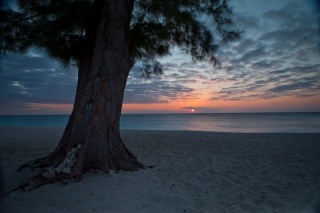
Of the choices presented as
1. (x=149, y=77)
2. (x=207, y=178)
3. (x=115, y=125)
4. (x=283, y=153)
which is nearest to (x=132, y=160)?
(x=115, y=125)

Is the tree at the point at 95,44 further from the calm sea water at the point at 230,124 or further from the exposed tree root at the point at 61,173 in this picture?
the calm sea water at the point at 230,124

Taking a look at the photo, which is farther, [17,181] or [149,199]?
[17,181]

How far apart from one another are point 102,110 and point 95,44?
5.26 ft

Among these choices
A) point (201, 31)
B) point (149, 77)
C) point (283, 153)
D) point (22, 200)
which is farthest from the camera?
point (149, 77)

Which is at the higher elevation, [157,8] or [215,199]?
[157,8]

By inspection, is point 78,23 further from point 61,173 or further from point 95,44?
point 61,173

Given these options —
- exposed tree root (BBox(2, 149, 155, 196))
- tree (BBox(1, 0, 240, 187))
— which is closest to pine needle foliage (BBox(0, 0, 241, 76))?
tree (BBox(1, 0, 240, 187))

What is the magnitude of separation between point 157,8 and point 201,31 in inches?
81.5

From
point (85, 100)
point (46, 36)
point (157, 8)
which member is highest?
point (157, 8)

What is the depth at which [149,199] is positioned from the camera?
3.55 meters

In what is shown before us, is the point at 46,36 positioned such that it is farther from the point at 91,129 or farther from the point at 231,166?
the point at 231,166

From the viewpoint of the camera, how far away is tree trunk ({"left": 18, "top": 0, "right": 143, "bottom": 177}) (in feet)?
15.3

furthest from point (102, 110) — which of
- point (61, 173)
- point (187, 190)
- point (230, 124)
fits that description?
point (230, 124)

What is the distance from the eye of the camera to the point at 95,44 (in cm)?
510
